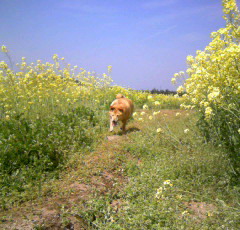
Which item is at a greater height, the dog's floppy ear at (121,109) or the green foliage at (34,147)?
the dog's floppy ear at (121,109)

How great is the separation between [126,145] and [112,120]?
2.48ft

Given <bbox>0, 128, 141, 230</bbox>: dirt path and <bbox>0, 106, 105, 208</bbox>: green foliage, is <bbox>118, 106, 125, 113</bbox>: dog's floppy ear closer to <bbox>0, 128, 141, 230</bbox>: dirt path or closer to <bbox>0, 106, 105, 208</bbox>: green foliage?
<bbox>0, 106, 105, 208</bbox>: green foliage

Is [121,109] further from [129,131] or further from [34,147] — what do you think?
[34,147]

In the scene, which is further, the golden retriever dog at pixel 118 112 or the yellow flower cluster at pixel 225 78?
the golden retriever dog at pixel 118 112

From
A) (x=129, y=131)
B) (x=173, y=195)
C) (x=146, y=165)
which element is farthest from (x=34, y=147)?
(x=129, y=131)

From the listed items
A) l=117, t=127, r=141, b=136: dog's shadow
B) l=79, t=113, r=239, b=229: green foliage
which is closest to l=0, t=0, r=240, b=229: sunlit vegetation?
l=79, t=113, r=239, b=229: green foliage

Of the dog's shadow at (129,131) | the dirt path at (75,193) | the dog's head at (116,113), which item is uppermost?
the dog's head at (116,113)

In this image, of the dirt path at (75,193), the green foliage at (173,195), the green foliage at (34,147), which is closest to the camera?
the green foliage at (173,195)

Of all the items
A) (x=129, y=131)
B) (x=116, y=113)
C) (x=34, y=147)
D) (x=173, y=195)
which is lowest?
(x=173, y=195)

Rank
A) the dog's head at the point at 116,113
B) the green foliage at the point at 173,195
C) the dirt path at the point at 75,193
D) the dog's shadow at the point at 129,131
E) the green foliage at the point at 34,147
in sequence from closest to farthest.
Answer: the green foliage at the point at 173,195 → the dirt path at the point at 75,193 → the green foliage at the point at 34,147 → the dog's head at the point at 116,113 → the dog's shadow at the point at 129,131

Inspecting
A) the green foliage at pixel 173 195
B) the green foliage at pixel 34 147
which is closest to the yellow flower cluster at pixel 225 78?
the green foliage at pixel 173 195

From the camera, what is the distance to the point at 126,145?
495cm

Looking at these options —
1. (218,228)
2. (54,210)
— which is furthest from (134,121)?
(218,228)

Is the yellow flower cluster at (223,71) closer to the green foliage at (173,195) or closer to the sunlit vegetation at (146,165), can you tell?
the sunlit vegetation at (146,165)
